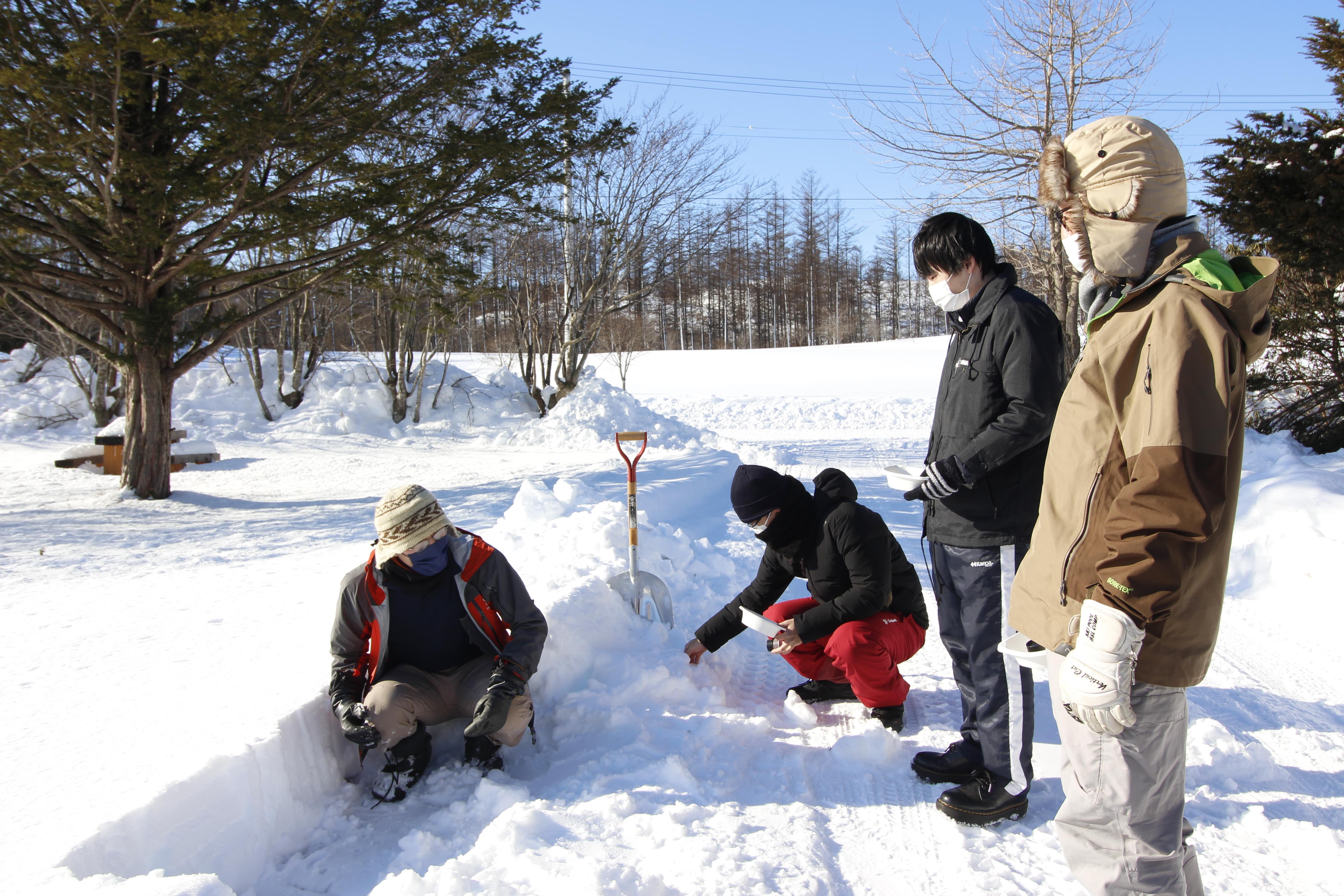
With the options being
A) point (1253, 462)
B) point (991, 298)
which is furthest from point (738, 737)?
point (1253, 462)

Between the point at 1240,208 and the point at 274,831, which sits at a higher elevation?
the point at 1240,208

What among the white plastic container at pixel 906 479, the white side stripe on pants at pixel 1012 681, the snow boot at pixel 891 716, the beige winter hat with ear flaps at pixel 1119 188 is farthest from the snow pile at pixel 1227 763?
the beige winter hat with ear flaps at pixel 1119 188

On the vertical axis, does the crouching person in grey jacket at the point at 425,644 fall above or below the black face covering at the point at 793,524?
below

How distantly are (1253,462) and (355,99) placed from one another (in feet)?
34.7

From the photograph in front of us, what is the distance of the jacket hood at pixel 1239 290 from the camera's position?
1505mm

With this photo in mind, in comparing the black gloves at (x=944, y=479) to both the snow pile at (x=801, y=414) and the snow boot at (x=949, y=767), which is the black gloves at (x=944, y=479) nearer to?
the snow boot at (x=949, y=767)

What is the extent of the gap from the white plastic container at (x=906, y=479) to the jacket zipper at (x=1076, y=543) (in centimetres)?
83

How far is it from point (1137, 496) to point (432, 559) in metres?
2.46

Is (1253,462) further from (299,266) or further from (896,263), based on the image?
(896,263)

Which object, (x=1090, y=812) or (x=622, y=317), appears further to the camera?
(x=622, y=317)

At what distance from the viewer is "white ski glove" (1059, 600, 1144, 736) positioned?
1.49 metres

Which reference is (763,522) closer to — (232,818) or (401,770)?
(401,770)

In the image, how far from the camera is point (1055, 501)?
71.7 inches

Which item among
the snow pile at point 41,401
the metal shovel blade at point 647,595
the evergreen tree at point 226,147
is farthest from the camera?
the snow pile at point 41,401
